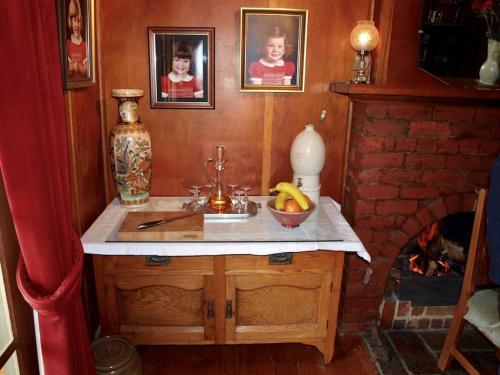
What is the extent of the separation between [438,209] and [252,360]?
1162mm

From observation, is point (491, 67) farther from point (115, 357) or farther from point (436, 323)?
point (115, 357)

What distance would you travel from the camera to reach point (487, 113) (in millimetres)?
1915

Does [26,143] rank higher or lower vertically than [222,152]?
higher

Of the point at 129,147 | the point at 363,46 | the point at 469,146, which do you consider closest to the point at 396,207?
the point at 469,146

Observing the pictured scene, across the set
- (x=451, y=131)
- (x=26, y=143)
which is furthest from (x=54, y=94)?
(x=451, y=131)

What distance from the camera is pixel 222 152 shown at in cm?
195

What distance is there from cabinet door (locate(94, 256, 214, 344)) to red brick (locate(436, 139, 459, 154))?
1.19 meters

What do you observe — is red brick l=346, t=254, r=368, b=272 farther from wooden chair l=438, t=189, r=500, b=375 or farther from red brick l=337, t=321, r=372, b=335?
wooden chair l=438, t=189, r=500, b=375

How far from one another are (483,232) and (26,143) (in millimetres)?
1710

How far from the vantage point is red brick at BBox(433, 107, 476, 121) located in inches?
74.6

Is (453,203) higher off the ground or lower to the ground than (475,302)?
higher

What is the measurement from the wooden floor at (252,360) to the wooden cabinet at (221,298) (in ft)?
0.53

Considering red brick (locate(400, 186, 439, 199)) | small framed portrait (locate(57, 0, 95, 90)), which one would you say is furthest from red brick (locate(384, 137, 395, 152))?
small framed portrait (locate(57, 0, 95, 90))

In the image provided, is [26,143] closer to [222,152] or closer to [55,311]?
[55,311]
